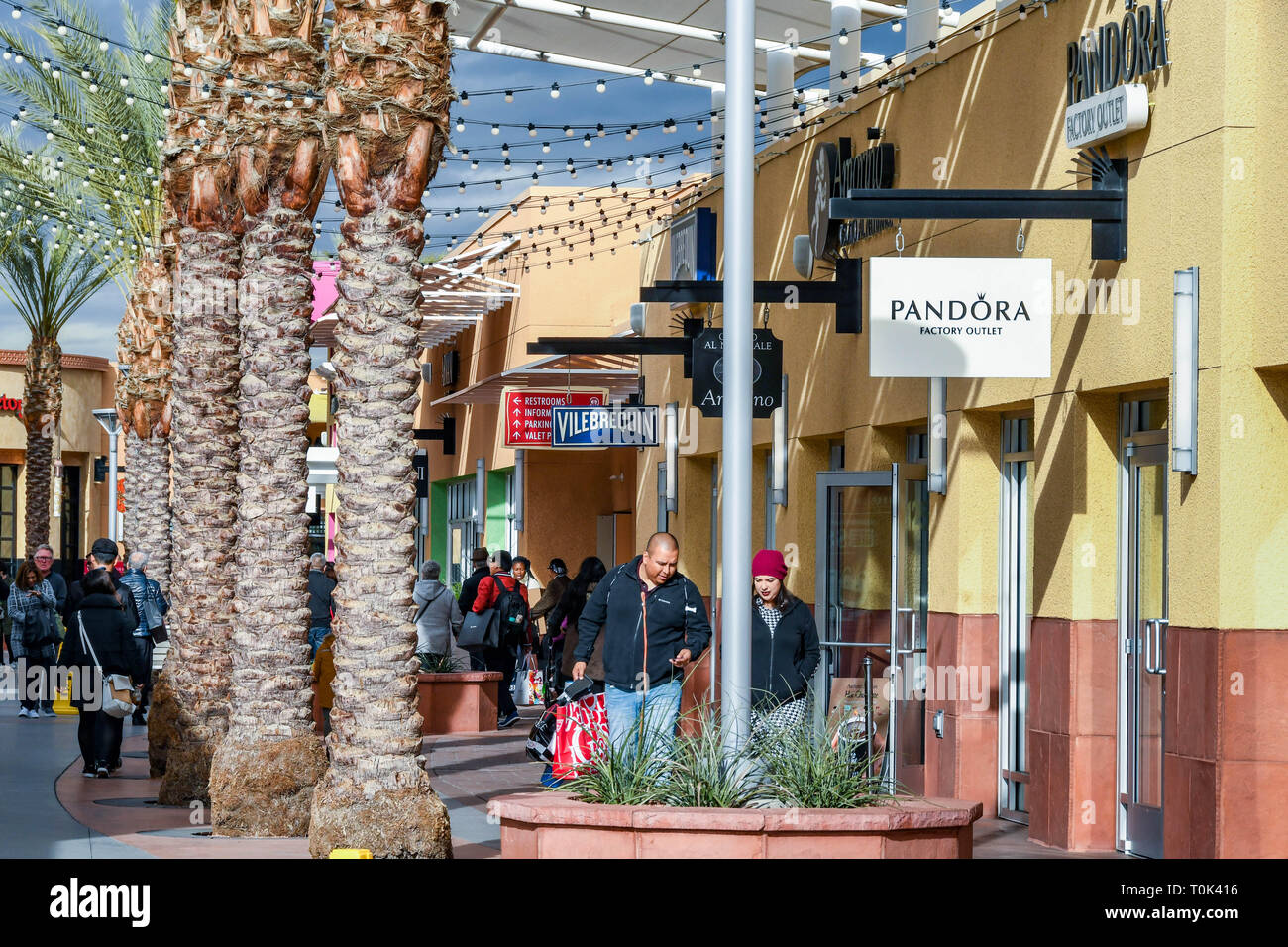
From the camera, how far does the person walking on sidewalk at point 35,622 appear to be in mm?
20312

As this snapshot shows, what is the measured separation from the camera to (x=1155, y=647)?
35.8 feet

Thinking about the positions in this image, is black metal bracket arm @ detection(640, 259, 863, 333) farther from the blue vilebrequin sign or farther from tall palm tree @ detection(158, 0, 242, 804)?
the blue vilebrequin sign

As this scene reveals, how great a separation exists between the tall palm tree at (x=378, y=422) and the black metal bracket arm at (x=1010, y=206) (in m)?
2.52

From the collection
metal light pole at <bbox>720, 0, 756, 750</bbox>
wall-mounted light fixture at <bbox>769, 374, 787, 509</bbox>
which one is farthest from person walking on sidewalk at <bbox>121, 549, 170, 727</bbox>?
metal light pole at <bbox>720, 0, 756, 750</bbox>

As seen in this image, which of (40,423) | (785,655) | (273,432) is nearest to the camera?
(785,655)

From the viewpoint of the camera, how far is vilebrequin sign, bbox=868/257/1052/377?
36.8 ft

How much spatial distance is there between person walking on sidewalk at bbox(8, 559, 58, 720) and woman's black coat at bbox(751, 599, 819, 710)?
11753 mm

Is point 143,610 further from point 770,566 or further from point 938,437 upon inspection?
point 770,566

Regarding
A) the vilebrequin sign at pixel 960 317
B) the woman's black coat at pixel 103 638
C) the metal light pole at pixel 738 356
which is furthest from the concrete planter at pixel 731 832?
the woman's black coat at pixel 103 638

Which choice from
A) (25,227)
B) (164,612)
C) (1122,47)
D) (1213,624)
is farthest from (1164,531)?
(25,227)

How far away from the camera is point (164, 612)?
21.9m

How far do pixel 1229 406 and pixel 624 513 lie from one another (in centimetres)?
2298

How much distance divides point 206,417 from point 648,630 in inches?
201

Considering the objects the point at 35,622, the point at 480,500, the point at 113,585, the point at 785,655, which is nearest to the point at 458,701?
the point at 113,585
